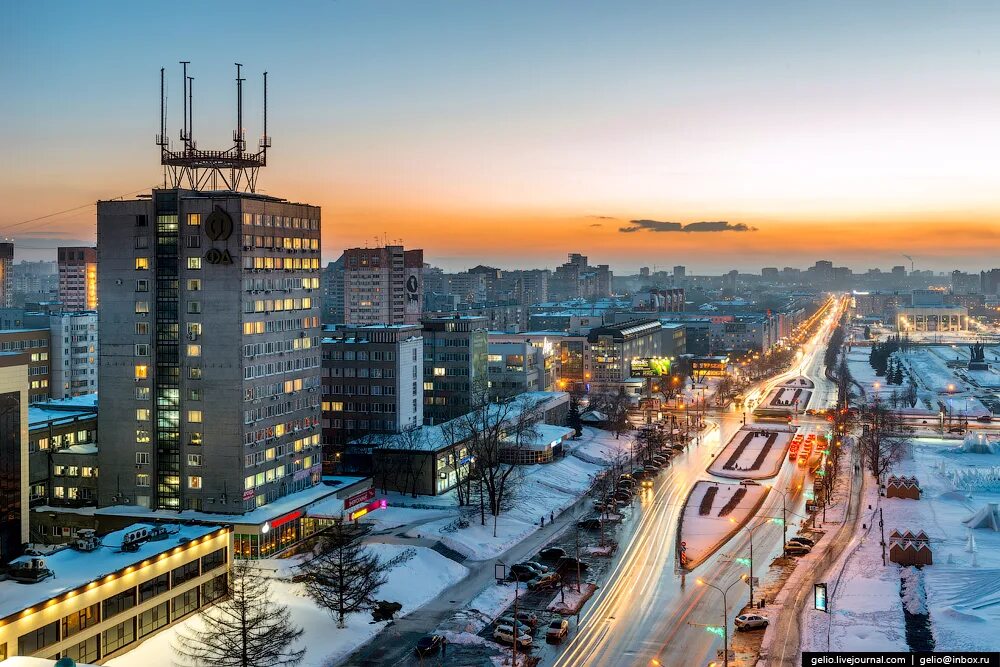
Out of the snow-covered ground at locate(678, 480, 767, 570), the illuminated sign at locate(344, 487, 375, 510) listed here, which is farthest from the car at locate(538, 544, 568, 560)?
the illuminated sign at locate(344, 487, 375, 510)

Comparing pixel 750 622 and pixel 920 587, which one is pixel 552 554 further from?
pixel 920 587

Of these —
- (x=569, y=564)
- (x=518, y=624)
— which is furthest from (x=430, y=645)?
(x=569, y=564)

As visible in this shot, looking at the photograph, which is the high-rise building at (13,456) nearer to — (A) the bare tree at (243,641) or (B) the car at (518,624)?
(A) the bare tree at (243,641)

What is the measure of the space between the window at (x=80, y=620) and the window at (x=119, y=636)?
138cm

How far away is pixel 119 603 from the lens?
54.6 metres

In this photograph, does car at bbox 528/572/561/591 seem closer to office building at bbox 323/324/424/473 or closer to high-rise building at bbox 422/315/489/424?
office building at bbox 323/324/424/473

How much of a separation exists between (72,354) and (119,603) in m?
108

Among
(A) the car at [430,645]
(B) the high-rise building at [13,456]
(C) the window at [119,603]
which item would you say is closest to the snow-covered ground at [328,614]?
(C) the window at [119,603]

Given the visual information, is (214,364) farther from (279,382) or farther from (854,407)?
(854,407)

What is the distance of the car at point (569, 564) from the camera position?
7169cm

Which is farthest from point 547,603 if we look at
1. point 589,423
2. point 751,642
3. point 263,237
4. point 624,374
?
point 624,374

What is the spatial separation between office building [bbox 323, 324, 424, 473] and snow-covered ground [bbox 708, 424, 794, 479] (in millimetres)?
37239

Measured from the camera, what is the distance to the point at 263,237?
78.4m

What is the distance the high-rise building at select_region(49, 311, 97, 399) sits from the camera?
149000 mm
